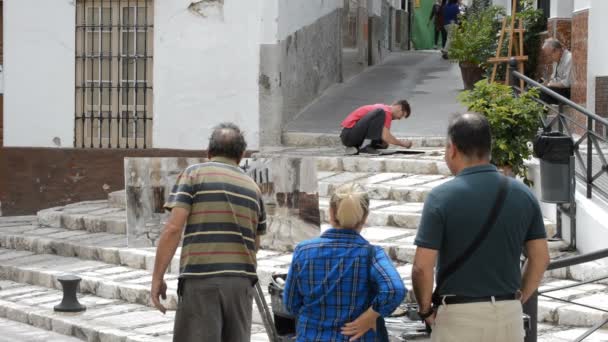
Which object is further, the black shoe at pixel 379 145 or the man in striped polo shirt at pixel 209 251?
the black shoe at pixel 379 145

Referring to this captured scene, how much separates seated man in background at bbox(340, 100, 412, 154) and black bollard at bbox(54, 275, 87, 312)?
5.13 m

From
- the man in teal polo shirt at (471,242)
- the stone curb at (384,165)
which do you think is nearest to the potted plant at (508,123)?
the stone curb at (384,165)

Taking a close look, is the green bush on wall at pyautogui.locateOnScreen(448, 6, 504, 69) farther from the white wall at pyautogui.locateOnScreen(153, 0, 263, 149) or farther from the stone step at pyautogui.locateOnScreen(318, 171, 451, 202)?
the stone step at pyautogui.locateOnScreen(318, 171, 451, 202)

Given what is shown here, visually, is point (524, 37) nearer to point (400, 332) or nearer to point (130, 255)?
point (130, 255)

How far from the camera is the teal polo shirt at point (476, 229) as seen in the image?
5.02 meters

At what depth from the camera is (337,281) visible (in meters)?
5.46

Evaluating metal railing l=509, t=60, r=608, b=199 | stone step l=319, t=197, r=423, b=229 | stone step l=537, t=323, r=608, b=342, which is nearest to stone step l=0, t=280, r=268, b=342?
stone step l=537, t=323, r=608, b=342

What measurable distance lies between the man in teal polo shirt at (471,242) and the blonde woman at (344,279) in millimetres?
352

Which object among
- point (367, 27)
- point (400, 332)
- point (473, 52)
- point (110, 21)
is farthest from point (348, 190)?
point (367, 27)

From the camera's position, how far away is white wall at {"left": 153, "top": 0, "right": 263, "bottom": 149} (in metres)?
16.0

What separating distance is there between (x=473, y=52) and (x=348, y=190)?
13348 millimetres

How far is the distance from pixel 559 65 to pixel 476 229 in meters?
10.3

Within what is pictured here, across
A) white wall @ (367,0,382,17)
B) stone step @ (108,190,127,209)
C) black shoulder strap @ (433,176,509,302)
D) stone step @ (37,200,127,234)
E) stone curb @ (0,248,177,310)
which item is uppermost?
white wall @ (367,0,382,17)

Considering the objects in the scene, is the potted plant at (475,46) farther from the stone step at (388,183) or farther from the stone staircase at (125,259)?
the stone step at (388,183)
